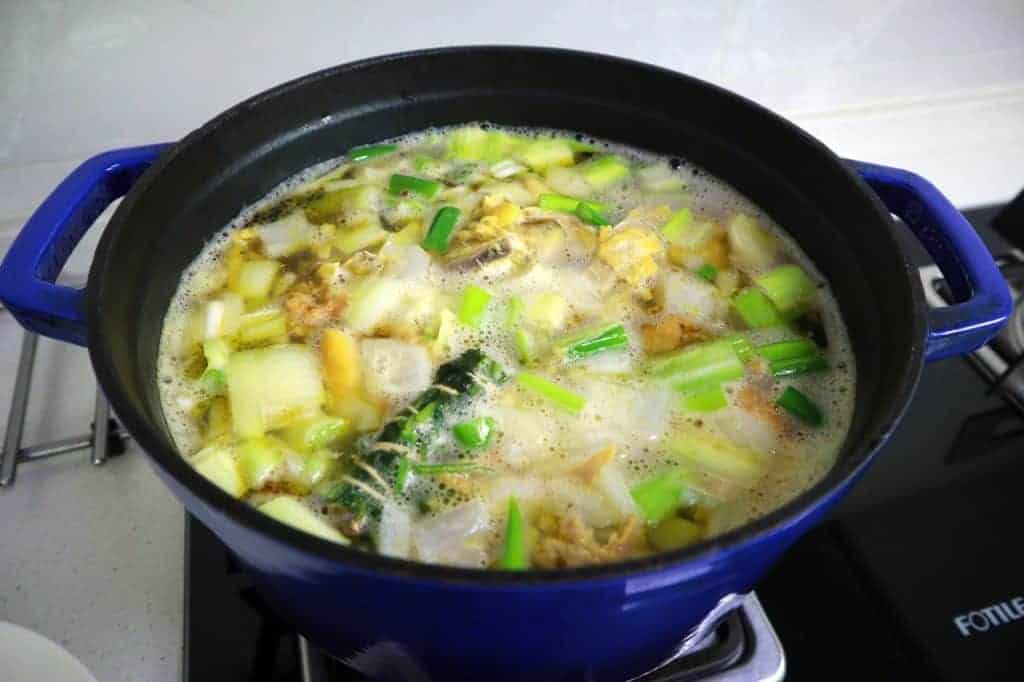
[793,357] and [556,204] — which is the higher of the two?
[556,204]

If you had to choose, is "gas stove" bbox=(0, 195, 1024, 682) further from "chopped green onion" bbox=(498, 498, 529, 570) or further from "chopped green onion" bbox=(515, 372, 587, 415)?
"chopped green onion" bbox=(515, 372, 587, 415)

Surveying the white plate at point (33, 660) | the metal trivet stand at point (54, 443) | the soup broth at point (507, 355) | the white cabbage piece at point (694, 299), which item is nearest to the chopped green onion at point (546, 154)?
the soup broth at point (507, 355)

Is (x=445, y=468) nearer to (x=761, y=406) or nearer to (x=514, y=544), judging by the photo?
(x=514, y=544)

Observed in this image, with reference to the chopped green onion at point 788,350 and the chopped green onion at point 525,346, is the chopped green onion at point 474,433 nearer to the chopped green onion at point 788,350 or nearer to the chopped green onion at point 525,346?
the chopped green onion at point 525,346

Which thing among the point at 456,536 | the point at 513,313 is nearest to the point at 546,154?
the point at 513,313

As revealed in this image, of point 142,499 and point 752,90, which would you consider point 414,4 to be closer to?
point 752,90

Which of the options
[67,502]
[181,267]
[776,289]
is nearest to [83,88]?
[181,267]

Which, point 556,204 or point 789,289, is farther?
point 556,204
